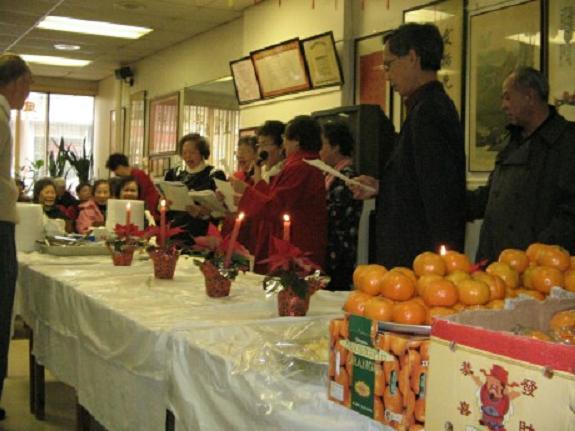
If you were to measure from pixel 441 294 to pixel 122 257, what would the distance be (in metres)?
1.98

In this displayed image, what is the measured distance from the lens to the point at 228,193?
360cm

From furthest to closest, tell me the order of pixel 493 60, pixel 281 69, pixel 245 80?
pixel 245 80
pixel 281 69
pixel 493 60

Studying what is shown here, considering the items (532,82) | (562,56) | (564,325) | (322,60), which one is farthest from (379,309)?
(322,60)

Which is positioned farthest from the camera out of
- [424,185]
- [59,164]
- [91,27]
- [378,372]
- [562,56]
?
[59,164]

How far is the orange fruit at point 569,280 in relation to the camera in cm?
119

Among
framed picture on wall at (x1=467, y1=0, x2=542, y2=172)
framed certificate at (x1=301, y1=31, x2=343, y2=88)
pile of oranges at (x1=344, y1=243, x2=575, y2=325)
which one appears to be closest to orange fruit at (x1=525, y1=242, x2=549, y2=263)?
pile of oranges at (x1=344, y1=243, x2=575, y2=325)

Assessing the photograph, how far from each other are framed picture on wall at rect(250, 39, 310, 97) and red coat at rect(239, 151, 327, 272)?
2.64m

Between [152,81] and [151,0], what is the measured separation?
2.89 metres

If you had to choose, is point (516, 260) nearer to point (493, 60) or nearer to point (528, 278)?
point (528, 278)

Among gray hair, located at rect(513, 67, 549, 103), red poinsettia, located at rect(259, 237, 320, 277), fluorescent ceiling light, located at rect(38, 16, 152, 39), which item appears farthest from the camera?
fluorescent ceiling light, located at rect(38, 16, 152, 39)

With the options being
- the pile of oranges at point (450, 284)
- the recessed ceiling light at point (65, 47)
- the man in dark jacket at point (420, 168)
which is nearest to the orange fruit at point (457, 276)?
the pile of oranges at point (450, 284)

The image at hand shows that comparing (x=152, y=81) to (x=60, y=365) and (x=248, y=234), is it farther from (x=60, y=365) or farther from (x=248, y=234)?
(x=60, y=365)

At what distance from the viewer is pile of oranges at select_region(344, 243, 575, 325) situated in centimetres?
105

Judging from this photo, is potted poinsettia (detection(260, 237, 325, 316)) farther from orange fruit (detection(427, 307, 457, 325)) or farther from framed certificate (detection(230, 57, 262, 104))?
framed certificate (detection(230, 57, 262, 104))
